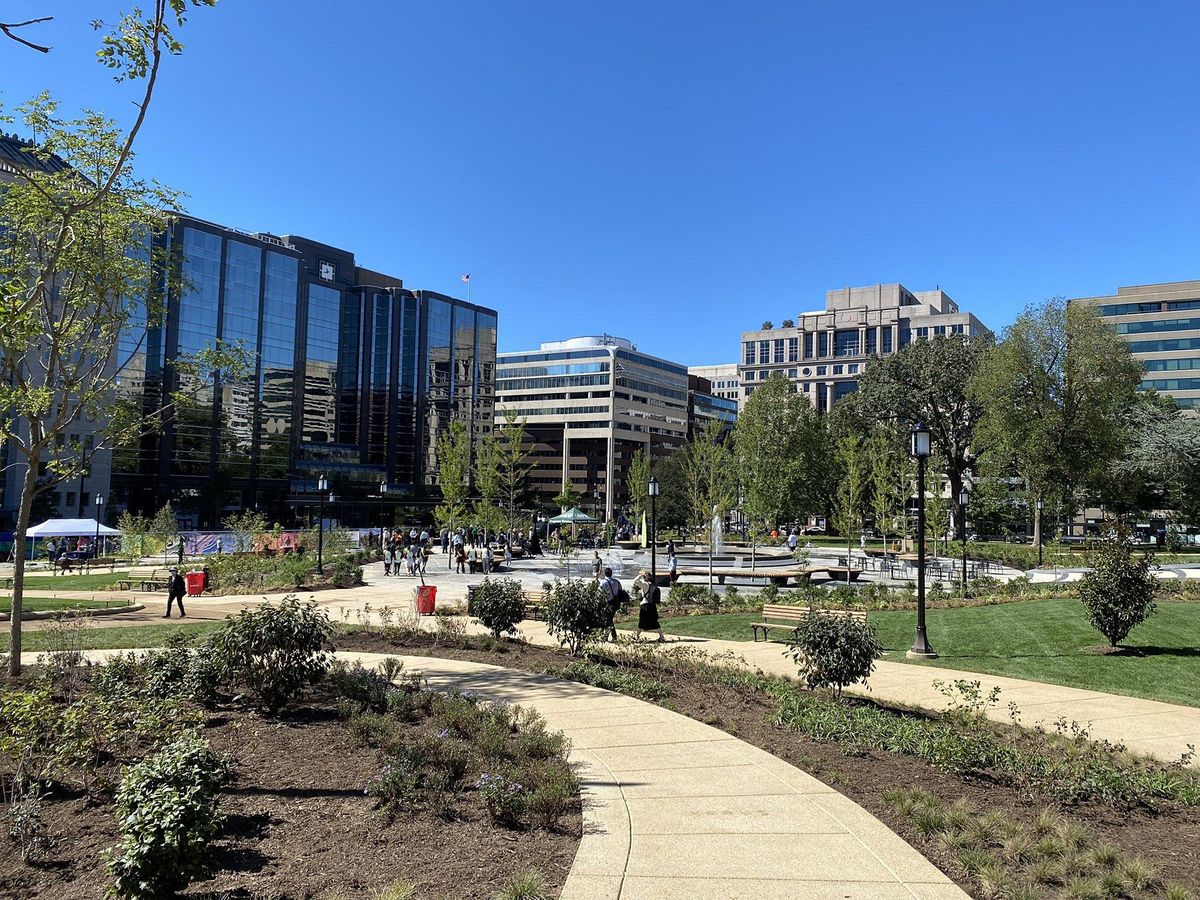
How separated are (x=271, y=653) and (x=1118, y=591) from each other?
15.0 metres

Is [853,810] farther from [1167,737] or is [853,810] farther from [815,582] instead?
[815,582]

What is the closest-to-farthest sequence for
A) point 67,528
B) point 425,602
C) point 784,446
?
point 425,602 < point 67,528 < point 784,446

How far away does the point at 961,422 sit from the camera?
6544cm

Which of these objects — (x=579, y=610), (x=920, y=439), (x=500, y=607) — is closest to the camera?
(x=579, y=610)

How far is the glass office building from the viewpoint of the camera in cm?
9131

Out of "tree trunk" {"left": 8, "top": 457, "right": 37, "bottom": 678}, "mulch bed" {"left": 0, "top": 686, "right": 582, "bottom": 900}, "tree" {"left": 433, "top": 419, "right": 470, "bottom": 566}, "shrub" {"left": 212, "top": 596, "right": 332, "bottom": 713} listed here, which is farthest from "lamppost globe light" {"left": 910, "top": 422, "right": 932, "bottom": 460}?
"tree" {"left": 433, "top": 419, "right": 470, "bottom": 566}

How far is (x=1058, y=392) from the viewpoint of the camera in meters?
50.4

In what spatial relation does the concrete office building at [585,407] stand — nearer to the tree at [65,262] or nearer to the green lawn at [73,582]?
the green lawn at [73,582]

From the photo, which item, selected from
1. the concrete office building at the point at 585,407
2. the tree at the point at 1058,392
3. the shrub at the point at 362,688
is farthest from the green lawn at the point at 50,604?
the concrete office building at the point at 585,407

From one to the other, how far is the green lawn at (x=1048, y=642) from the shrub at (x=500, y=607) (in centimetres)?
490

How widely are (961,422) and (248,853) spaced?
69.5 metres

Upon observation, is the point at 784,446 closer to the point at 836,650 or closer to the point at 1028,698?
the point at 1028,698

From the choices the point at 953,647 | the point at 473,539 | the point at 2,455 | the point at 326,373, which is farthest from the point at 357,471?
the point at 953,647

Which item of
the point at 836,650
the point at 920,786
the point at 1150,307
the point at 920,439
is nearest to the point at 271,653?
the point at 836,650
